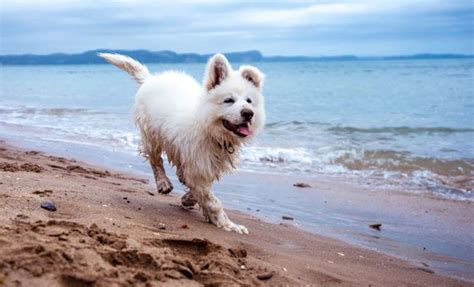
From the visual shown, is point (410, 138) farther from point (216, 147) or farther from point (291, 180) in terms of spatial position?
point (216, 147)

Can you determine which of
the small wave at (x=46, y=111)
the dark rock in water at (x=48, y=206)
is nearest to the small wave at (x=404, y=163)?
the dark rock in water at (x=48, y=206)

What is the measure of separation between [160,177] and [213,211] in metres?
1.15

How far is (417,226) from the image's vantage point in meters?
6.66

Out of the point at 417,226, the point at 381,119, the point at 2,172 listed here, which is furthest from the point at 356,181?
the point at 381,119

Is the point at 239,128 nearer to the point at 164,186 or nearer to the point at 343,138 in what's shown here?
the point at 164,186

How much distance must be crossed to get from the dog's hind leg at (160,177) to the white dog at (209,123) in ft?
0.85

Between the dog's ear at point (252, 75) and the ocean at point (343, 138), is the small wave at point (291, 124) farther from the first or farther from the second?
the dog's ear at point (252, 75)

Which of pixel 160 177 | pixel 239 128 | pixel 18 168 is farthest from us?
pixel 18 168

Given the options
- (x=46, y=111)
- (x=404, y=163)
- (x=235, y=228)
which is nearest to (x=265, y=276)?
(x=235, y=228)

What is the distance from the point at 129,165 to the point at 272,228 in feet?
14.3

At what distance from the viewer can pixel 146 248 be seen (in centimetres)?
353

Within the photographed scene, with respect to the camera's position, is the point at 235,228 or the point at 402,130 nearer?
the point at 235,228

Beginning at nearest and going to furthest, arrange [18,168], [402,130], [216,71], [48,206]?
[48,206] → [216,71] → [18,168] → [402,130]

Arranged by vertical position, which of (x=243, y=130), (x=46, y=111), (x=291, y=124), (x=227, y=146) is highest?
(x=243, y=130)
